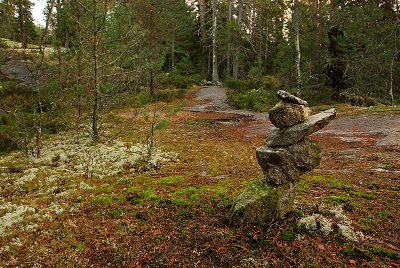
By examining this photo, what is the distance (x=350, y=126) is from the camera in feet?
52.4

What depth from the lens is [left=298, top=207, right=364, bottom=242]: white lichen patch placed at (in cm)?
502

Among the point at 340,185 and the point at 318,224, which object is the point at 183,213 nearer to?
the point at 318,224

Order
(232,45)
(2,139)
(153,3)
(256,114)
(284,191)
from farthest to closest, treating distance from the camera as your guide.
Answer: (232,45) → (153,3) → (256,114) → (2,139) → (284,191)

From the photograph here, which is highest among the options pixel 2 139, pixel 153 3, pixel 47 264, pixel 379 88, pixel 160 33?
pixel 153 3

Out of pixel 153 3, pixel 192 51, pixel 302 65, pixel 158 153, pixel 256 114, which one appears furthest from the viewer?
pixel 192 51

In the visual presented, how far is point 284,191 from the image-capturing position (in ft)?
18.0

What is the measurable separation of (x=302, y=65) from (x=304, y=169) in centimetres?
2581

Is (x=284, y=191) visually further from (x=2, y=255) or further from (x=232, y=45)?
(x=232, y=45)

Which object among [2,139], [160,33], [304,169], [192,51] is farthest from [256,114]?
[192,51]

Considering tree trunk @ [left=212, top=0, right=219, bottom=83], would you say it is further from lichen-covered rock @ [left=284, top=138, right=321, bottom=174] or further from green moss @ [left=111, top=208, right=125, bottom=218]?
lichen-covered rock @ [left=284, top=138, right=321, bottom=174]

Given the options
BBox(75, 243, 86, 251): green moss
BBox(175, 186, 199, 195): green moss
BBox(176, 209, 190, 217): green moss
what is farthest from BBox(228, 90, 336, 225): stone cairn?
BBox(75, 243, 86, 251): green moss

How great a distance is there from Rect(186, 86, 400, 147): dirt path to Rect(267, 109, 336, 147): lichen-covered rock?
24.8ft

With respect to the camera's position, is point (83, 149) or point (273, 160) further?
point (83, 149)

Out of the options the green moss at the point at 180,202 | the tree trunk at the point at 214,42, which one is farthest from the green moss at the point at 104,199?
the tree trunk at the point at 214,42
